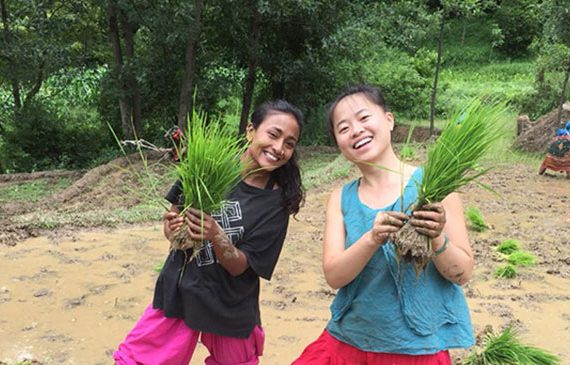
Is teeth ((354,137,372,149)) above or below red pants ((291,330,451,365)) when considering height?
above

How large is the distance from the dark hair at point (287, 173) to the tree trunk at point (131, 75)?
10.0m

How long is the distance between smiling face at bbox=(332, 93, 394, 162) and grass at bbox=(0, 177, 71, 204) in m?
8.32

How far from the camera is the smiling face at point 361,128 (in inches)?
65.0

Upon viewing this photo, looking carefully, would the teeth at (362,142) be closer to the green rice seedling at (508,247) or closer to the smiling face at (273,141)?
the smiling face at (273,141)

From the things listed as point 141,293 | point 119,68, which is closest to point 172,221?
point 141,293

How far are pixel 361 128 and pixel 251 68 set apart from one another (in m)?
11.1

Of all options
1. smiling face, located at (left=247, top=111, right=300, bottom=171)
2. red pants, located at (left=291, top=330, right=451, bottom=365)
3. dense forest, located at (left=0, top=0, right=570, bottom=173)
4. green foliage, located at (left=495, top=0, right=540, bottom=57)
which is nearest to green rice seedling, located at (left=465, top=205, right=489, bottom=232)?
smiling face, located at (left=247, top=111, right=300, bottom=171)

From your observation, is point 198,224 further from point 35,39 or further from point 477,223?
point 35,39

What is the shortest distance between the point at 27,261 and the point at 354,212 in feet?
11.6

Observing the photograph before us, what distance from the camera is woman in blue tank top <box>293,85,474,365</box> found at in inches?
60.5

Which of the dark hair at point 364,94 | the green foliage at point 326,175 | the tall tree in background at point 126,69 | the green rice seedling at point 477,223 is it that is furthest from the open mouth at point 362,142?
the tall tree in background at point 126,69

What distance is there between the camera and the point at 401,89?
16.0 metres

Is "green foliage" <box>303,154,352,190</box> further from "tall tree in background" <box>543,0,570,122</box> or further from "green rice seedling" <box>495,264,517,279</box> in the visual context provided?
"tall tree in background" <box>543,0,570,122</box>

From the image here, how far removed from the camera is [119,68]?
1177 centimetres
